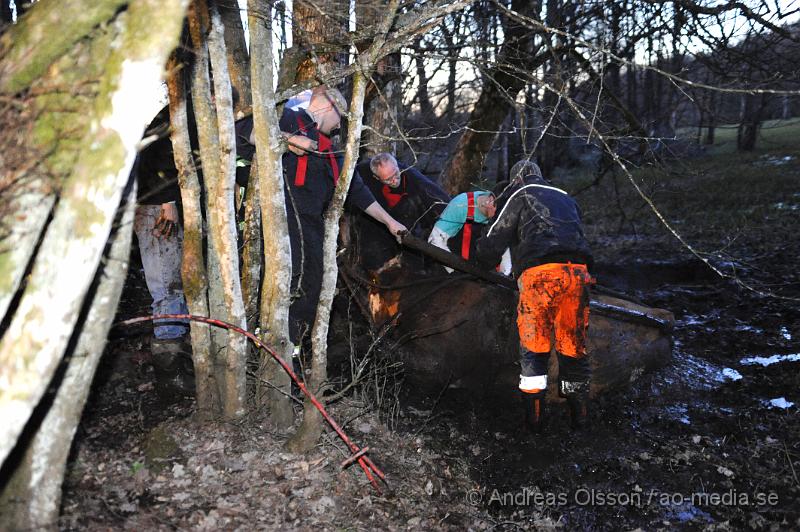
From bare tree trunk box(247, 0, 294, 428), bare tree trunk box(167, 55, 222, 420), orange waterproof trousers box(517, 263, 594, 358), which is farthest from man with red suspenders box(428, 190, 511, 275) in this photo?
bare tree trunk box(167, 55, 222, 420)

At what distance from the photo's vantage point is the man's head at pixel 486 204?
5.33 meters

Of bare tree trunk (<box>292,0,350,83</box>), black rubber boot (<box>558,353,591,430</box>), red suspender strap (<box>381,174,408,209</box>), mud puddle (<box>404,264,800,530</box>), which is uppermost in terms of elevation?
bare tree trunk (<box>292,0,350,83</box>)

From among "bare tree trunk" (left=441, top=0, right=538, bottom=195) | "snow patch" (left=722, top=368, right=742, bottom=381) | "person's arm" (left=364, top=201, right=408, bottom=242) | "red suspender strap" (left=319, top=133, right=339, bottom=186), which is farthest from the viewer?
"bare tree trunk" (left=441, top=0, right=538, bottom=195)

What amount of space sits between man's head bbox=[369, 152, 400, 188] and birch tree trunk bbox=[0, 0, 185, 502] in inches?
156

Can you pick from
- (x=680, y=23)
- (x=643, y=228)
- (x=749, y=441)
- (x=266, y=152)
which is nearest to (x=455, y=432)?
(x=749, y=441)

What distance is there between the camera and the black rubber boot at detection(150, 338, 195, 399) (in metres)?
4.45

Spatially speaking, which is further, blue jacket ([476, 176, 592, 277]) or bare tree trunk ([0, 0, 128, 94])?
blue jacket ([476, 176, 592, 277])

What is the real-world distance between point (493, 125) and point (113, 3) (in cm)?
640

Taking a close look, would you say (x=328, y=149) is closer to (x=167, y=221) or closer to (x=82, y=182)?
(x=167, y=221)

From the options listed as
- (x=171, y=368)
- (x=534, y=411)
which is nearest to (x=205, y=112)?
(x=171, y=368)

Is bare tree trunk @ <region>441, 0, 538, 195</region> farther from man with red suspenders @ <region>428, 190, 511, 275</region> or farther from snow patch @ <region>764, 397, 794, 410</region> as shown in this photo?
snow patch @ <region>764, 397, 794, 410</region>

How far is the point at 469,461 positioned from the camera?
414cm

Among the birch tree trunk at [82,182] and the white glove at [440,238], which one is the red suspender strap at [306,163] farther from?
the birch tree trunk at [82,182]

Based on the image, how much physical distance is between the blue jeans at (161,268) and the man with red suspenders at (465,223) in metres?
2.33
